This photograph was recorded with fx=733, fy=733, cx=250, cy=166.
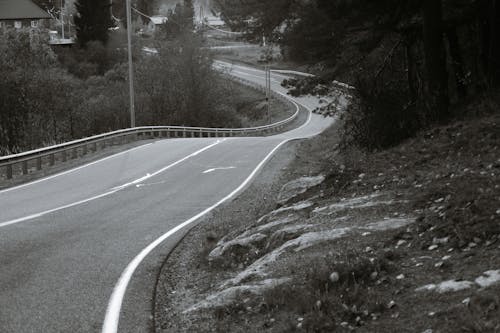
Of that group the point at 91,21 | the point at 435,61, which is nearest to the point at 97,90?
the point at 91,21

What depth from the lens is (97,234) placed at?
40.9 feet

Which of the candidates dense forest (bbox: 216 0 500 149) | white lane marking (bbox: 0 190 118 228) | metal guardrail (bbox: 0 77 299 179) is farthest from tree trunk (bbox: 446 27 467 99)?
metal guardrail (bbox: 0 77 299 179)

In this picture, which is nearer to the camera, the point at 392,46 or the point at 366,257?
the point at 366,257

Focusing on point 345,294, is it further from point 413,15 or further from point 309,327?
point 413,15

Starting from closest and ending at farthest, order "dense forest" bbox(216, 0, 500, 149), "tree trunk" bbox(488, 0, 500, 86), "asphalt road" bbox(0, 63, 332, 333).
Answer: "asphalt road" bbox(0, 63, 332, 333) → "tree trunk" bbox(488, 0, 500, 86) → "dense forest" bbox(216, 0, 500, 149)

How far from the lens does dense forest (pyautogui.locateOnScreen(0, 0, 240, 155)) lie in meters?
53.9

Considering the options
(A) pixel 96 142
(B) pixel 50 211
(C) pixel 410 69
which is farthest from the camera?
(A) pixel 96 142

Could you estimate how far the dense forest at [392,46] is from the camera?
630 inches

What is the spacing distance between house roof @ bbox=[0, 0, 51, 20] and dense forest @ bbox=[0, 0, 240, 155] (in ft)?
106

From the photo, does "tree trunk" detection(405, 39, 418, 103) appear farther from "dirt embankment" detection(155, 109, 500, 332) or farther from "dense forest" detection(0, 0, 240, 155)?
"dense forest" detection(0, 0, 240, 155)

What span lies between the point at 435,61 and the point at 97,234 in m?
8.15

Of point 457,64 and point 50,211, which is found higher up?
point 457,64

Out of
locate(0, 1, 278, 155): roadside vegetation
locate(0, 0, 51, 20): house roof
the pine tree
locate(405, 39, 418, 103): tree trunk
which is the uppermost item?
locate(0, 0, 51, 20): house roof

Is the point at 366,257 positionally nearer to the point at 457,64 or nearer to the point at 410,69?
the point at 457,64
